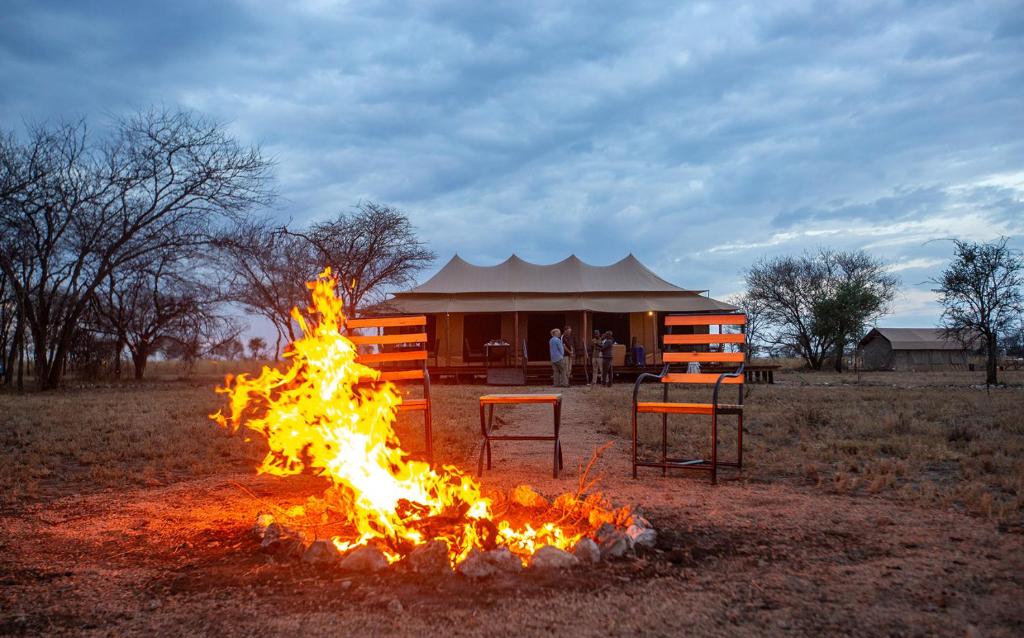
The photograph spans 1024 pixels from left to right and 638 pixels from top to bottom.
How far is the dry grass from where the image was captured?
494 cm

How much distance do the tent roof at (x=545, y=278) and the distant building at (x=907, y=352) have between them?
1568cm

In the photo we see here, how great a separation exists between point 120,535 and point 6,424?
20.3 feet

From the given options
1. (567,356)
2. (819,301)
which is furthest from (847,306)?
(567,356)

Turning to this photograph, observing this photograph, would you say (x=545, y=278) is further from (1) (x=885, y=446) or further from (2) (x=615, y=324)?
(1) (x=885, y=446)

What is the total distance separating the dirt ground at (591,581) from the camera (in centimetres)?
247

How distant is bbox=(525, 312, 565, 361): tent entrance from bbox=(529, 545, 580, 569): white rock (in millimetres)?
21833

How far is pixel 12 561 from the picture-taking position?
Answer: 10.6ft

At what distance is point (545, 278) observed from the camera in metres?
25.1

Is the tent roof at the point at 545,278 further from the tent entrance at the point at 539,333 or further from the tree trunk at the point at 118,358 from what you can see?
the tree trunk at the point at 118,358

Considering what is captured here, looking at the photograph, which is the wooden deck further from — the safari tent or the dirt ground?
the dirt ground

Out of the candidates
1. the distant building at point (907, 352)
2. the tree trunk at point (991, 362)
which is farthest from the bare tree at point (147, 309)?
the distant building at point (907, 352)

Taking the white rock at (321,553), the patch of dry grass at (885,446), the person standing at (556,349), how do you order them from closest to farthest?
the white rock at (321,553) → the patch of dry grass at (885,446) → the person standing at (556,349)

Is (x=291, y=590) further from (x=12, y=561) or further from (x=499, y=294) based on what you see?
(x=499, y=294)

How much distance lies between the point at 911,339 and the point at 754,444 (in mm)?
33508
